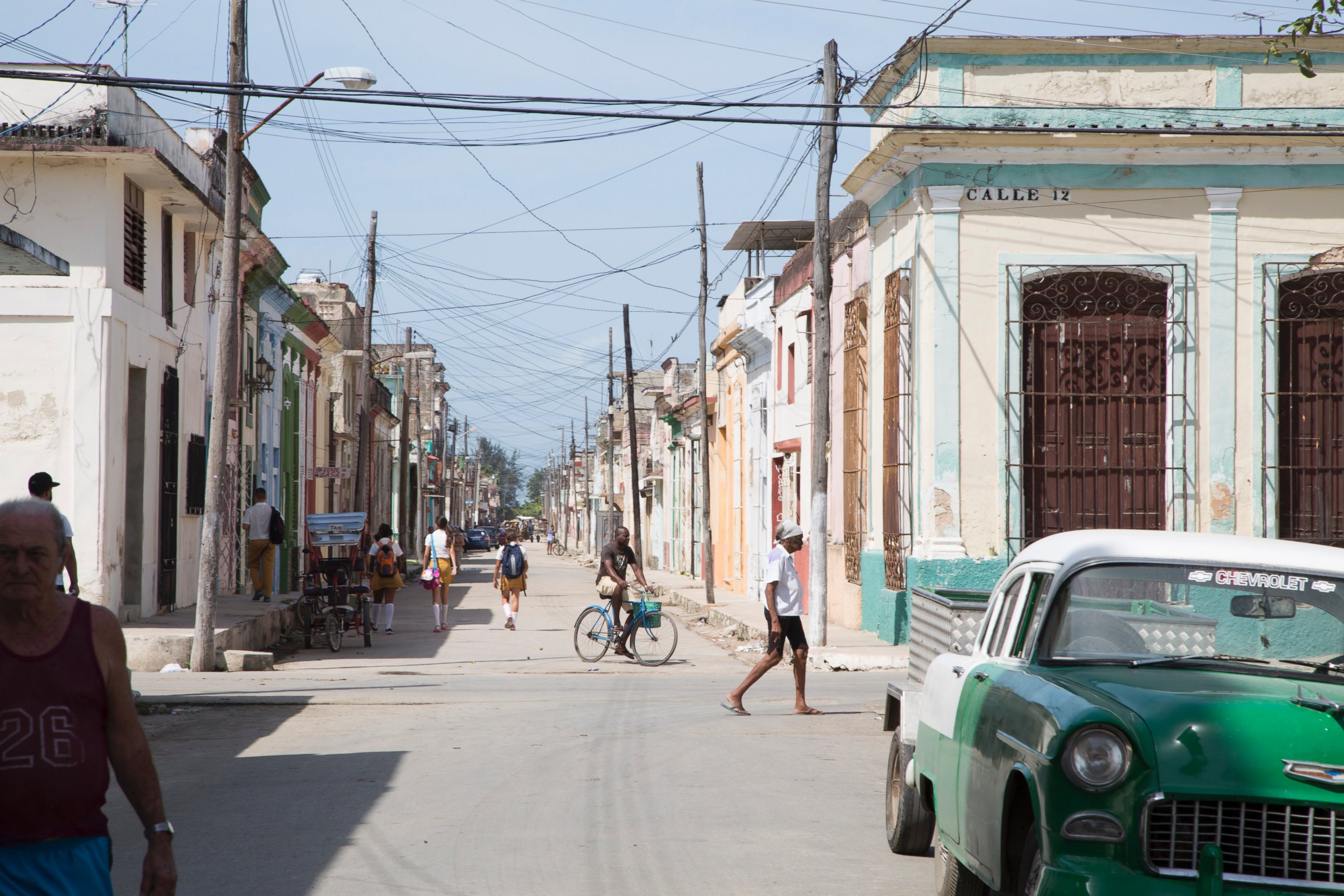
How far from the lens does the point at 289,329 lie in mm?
36594

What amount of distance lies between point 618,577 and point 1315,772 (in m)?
15.3

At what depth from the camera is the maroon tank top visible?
11.8 feet

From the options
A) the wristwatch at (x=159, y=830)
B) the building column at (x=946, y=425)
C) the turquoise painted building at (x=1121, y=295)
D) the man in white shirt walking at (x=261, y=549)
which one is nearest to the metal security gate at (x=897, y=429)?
the turquoise painted building at (x=1121, y=295)

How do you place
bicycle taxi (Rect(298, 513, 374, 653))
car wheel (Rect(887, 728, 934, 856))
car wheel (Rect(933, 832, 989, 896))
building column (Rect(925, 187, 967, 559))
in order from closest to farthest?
car wheel (Rect(933, 832, 989, 896)), car wheel (Rect(887, 728, 934, 856)), building column (Rect(925, 187, 967, 559)), bicycle taxi (Rect(298, 513, 374, 653))

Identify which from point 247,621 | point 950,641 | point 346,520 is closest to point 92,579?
point 247,621

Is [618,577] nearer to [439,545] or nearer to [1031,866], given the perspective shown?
[439,545]

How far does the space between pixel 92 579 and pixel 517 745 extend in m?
9.89

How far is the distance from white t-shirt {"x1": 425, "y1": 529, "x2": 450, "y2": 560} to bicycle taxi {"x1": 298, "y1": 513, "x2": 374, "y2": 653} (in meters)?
1.55

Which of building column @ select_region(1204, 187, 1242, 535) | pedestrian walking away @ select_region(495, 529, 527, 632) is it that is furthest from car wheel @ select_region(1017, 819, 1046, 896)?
pedestrian walking away @ select_region(495, 529, 527, 632)

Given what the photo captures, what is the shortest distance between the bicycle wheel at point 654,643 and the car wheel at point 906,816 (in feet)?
37.7

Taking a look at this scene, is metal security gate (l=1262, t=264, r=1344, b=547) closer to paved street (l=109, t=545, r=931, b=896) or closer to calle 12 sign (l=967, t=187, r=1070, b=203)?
calle 12 sign (l=967, t=187, r=1070, b=203)

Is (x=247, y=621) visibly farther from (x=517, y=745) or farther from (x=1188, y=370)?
(x=1188, y=370)

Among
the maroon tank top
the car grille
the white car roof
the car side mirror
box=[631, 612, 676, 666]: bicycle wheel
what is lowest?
box=[631, 612, 676, 666]: bicycle wheel

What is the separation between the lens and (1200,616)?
5.40 m
